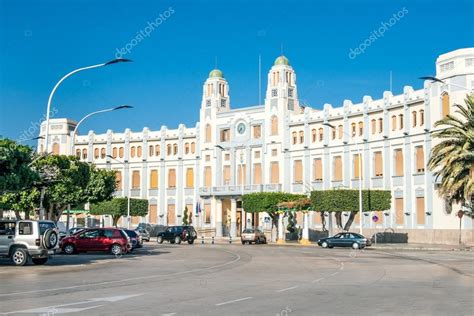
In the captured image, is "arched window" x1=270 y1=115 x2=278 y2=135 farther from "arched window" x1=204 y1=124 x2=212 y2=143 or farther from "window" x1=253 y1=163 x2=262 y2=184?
"arched window" x1=204 y1=124 x2=212 y2=143

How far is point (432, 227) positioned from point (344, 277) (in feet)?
132

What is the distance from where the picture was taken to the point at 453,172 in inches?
1818

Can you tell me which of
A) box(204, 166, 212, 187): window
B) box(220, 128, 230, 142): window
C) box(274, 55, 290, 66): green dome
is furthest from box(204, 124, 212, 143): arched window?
box(274, 55, 290, 66): green dome

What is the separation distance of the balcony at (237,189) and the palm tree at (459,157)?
30.8 metres

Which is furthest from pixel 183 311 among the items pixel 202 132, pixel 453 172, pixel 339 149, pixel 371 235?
pixel 202 132

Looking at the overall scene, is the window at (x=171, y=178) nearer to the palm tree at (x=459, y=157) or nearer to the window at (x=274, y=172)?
the window at (x=274, y=172)

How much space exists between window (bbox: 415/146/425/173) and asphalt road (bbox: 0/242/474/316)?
36580 mm

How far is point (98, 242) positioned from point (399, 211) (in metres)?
35.8

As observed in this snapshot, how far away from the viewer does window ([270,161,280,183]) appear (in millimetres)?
79562

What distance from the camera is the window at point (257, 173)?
81.5 meters

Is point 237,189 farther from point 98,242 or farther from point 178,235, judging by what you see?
point 98,242

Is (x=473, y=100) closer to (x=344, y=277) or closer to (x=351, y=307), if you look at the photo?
(x=344, y=277)

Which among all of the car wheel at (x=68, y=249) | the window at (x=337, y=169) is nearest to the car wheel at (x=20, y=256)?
the car wheel at (x=68, y=249)

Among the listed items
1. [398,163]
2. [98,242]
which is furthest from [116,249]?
[398,163]
